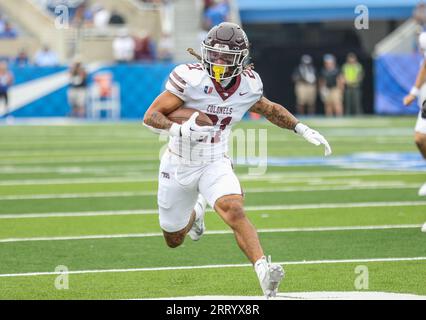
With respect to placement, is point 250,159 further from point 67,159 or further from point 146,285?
point 146,285

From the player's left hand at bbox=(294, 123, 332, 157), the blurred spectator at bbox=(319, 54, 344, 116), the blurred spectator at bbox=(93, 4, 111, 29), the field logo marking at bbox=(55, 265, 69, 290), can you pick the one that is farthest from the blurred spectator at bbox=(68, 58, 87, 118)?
the player's left hand at bbox=(294, 123, 332, 157)

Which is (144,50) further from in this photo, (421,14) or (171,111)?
(171,111)

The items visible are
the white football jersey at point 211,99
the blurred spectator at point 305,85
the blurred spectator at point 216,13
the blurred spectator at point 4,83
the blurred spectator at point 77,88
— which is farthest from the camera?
the blurred spectator at point 216,13

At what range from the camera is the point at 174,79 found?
6711mm

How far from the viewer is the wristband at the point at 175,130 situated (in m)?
6.47

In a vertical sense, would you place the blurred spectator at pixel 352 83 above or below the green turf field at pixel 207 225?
below

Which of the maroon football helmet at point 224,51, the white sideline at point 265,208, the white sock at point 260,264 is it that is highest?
the maroon football helmet at point 224,51

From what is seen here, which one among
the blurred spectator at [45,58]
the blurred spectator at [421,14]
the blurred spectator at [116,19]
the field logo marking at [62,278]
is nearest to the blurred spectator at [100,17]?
the blurred spectator at [116,19]

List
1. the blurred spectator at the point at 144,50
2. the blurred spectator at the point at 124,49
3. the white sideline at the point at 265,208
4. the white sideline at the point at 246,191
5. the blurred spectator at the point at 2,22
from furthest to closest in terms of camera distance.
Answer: the blurred spectator at the point at 2,22 < the blurred spectator at the point at 144,50 < the blurred spectator at the point at 124,49 < the white sideline at the point at 246,191 < the white sideline at the point at 265,208

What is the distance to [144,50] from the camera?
2994cm

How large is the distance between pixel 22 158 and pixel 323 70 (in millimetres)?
14112

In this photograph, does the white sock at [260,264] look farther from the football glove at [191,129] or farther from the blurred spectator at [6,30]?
the blurred spectator at [6,30]

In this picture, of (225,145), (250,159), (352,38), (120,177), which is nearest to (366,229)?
(225,145)

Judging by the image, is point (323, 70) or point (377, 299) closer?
point (377, 299)
